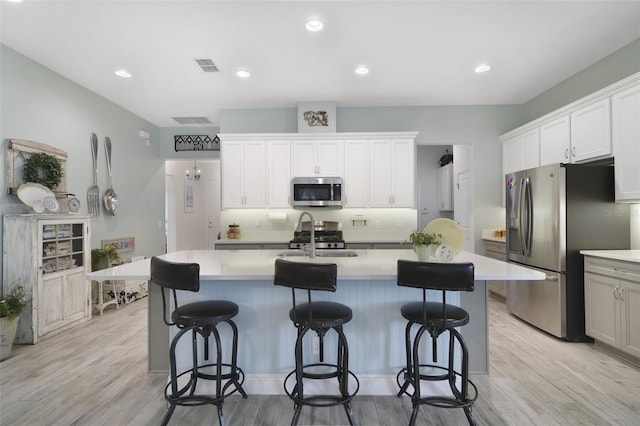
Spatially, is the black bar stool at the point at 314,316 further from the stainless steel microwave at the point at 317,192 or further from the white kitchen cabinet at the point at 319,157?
the white kitchen cabinet at the point at 319,157

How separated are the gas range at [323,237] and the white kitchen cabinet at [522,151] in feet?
8.77

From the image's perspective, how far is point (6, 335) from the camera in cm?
294

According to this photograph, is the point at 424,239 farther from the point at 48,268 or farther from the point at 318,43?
the point at 48,268

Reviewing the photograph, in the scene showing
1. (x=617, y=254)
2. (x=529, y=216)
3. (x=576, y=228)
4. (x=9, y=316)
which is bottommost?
(x=9, y=316)

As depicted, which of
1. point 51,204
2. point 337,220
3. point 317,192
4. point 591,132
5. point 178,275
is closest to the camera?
point 178,275

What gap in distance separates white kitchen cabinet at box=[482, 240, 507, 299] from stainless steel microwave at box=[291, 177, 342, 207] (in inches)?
89.8

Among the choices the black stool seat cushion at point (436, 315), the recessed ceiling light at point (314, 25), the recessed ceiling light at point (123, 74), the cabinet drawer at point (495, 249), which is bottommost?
the black stool seat cushion at point (436, 315)

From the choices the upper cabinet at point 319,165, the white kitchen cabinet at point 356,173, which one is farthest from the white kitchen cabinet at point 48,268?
the white kitchen cabinet at point 356,173

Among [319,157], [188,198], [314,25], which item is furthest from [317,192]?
[188,198]

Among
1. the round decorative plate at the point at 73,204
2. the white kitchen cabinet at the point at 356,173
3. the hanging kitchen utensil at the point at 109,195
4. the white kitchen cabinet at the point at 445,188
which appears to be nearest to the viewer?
the round decorative plate at the point at 73,204

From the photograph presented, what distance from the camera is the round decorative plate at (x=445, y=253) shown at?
221 centimetres

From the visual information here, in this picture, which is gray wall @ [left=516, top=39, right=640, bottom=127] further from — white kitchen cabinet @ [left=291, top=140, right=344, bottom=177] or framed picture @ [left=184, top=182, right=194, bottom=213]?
framed picture @ [left=184, top=182, right=194, bottom=213]

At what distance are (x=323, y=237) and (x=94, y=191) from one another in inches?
125

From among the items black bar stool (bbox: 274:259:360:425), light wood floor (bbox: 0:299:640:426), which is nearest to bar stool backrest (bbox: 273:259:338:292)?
black bar stool (bbox: 274:259:360:425)
